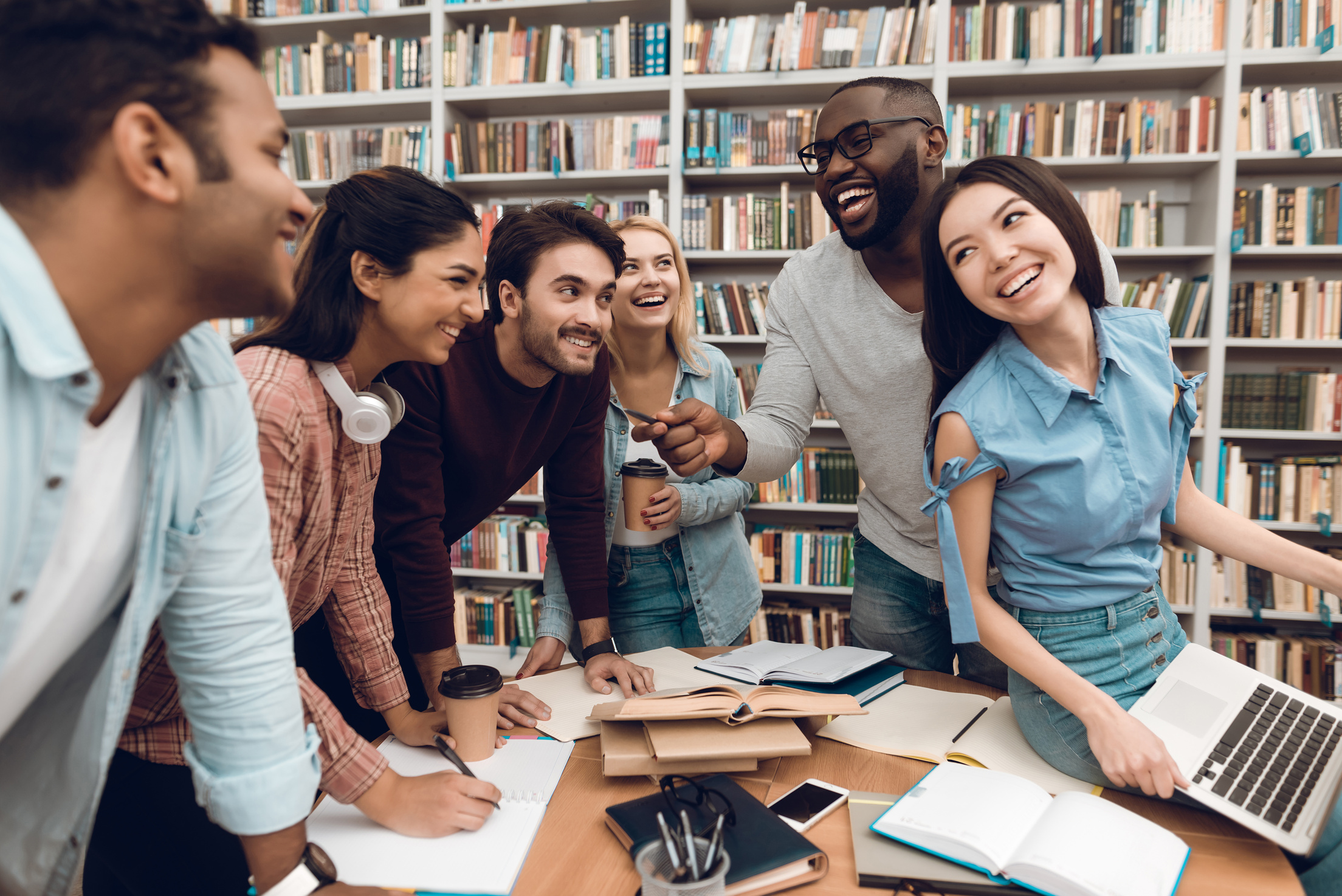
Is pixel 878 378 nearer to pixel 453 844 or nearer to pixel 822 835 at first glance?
pixel 822 835

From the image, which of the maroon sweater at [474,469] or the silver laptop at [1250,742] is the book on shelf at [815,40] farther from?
the silver laptop at [1250,742]

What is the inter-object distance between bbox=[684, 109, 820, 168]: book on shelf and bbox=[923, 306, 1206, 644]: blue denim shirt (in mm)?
2270

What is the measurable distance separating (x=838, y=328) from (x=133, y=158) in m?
1.38

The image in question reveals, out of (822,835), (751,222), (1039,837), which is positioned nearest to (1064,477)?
(1039,837)

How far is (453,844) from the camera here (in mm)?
890

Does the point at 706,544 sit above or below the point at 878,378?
below

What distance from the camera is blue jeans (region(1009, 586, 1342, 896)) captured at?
3.47 feet

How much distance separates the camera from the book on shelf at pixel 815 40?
3.04 metres

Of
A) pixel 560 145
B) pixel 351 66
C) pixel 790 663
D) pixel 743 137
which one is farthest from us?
pixel 351 66

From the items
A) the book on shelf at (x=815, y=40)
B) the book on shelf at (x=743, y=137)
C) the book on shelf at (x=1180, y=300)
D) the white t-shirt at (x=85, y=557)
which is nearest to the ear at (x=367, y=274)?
the white t-shirt at (x=85, y=557)

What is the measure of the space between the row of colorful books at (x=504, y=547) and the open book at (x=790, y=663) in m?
2.02

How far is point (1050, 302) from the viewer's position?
1156mm

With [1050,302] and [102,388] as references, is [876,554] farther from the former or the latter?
[102,388]

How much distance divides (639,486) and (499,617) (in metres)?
2.12
